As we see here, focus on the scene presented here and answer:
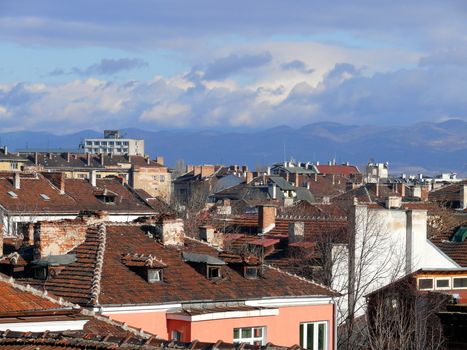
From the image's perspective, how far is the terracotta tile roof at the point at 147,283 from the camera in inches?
1157

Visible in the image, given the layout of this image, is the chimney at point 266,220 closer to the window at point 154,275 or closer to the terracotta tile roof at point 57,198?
the window at point 154,275

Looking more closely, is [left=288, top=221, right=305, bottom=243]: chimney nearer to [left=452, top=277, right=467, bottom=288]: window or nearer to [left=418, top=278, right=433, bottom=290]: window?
[left=418, top=278, right=433, bottom=290]: window

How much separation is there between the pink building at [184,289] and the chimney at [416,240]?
10360 millimetres

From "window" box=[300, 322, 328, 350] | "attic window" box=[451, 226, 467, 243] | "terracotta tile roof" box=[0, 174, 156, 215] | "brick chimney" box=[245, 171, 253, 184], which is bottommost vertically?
"window" box=[300, 322, 328, 350]

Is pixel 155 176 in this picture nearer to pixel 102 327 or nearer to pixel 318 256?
pixel 318 256

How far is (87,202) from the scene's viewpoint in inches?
3162

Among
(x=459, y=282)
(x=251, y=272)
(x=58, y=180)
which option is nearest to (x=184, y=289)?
(x=251, y=272)

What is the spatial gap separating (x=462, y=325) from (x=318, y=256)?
1087 inches

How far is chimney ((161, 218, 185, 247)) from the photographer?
3359cm

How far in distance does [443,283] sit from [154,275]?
1481cm

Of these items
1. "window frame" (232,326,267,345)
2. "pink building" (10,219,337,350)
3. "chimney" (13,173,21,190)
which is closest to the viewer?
"pink building" (10,219,337,350)

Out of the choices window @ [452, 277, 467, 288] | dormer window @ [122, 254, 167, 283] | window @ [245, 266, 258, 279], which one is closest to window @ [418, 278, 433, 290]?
window @ [452, 277, 467, 288]

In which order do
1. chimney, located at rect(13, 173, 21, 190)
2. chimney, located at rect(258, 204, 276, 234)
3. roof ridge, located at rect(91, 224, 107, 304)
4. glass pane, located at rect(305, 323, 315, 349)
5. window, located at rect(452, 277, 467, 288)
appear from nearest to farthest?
roof ridge, located at rect(91, 224, 107, 304), glass pane, located at rect(305, 323, 315, 349), window, located at rect(452, 277, 467, 288), chimney, located at rect(258, 204, 276, 234), chimney, located at rect(13, 173, 21, 190)

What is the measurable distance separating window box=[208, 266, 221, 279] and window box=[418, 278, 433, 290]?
11.3 meters
